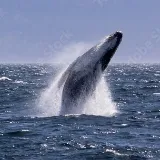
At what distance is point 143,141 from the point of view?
17062mm

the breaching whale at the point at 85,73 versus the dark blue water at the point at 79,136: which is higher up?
the breaching whale at the point at 85,73

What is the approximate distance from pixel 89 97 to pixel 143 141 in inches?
202

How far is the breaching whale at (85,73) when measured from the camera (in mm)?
20047

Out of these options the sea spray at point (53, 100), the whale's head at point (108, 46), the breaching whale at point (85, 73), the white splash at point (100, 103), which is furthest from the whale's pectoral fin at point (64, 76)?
the white splash at point (100, 103)

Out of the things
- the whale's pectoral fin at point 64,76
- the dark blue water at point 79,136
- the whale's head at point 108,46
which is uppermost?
the whale's head at point 108,46

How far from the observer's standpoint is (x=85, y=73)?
808 inches

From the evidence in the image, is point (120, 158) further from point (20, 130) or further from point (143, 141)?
point (20, 130)

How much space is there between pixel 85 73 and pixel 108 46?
1664 millimetres

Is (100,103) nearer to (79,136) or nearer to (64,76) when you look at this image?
(64,76)

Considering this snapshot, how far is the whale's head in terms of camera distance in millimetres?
19812

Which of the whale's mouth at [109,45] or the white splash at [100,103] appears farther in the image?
the white splash at [100,103]

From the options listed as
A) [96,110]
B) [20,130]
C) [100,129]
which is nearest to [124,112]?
[96,110]

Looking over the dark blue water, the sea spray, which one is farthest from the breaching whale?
the dark blue water

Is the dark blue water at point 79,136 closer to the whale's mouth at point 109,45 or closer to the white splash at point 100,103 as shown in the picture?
the white splash at point 100,103
